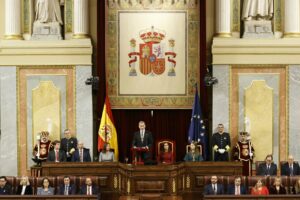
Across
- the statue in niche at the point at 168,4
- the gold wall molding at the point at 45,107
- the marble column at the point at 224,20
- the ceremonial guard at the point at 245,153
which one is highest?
the statue in niche at the point at 168,4

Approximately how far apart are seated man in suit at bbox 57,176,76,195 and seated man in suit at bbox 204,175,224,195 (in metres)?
2.86

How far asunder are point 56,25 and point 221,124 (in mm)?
5188

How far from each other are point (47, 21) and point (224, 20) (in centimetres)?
475

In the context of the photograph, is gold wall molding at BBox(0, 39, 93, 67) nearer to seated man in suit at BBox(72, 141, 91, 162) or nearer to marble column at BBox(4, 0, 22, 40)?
marble column at BBox(4, 0, 22, 40)

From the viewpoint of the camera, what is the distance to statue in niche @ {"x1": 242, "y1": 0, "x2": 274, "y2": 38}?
21.3m

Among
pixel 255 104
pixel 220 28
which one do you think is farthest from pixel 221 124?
pixel 220 28

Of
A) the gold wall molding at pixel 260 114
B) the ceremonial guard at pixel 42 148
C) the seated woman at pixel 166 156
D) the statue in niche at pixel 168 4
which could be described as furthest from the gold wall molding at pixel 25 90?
the gold wall molding at pixel 260 114

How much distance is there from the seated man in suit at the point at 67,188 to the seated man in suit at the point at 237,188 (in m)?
3.36

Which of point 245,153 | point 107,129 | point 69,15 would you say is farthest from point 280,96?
point 69,15

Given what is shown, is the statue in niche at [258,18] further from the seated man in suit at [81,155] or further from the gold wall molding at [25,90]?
the seated man in suit at [81,155]

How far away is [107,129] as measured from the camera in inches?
826

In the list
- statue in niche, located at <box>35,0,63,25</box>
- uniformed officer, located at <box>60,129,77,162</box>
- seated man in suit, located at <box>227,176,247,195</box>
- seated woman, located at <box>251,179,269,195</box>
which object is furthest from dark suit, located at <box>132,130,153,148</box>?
statue in niche, located at <box>35,0,63,25</box>

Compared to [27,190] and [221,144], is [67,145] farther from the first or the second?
[221,144]

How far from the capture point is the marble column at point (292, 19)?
21.2 meters
